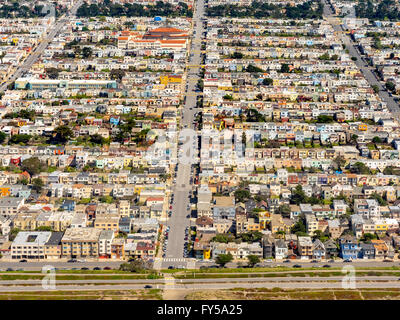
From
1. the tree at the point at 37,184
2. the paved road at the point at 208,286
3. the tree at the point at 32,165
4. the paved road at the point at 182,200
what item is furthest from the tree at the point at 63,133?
the paved road at the point at 208,286

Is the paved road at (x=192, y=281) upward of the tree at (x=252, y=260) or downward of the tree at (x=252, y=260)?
downward

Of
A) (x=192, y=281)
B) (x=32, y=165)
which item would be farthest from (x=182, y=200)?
(x=32, y=165)

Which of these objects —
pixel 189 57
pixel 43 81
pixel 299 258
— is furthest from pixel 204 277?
pixel 189 57

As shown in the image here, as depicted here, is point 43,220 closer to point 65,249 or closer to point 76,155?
point 65,249

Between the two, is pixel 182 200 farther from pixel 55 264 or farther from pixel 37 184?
pixel 55 264

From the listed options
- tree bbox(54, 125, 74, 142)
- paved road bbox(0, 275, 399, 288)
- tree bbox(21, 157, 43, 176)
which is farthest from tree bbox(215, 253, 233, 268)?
tree bbox(54, 125, 74, 142)

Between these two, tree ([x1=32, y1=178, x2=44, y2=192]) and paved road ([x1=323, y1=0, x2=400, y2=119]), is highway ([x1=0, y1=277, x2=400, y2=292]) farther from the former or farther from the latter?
paved road ([x1=323, y1=0, x2=400, y2=119])

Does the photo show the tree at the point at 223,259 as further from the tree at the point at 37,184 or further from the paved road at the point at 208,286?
the tree at the point at 37,184
